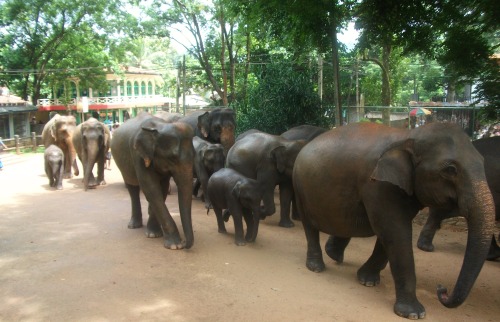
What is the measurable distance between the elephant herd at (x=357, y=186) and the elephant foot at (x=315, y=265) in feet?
0.04

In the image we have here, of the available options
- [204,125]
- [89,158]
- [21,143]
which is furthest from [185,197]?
[21,143]

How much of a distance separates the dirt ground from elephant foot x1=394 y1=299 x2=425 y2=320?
75mm

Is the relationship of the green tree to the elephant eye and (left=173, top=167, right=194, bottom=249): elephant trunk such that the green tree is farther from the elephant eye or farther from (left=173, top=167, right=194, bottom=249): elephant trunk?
the elephant eye

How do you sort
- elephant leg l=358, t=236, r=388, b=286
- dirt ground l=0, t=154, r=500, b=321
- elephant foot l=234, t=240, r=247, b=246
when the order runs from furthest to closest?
elephant foot l=234, t=240, r=247, b=246, elephant leg l=358, t=236, r=388, b=286, dirt ground l=0, t=154, r=500, b=321

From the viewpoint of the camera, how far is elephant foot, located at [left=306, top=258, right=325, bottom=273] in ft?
19.5

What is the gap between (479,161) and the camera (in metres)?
4.15

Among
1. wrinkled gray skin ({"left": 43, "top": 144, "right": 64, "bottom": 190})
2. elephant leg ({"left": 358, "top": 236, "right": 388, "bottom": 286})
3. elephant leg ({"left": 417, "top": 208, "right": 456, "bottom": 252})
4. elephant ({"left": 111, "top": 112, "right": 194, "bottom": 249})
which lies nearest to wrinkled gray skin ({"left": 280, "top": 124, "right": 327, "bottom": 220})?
elephant leg ({"left": 417, "top": 208, "right": 456, "bottom": 252})

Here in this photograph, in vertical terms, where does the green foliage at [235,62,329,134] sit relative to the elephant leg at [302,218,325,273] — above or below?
above

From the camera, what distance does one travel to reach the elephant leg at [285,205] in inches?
328

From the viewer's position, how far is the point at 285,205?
841cm

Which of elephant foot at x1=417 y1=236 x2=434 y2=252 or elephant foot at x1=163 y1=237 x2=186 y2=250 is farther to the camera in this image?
elephant foot at x1=417 y1=236 x2=434 y2=252

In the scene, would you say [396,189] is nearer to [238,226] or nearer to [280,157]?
[238,226]

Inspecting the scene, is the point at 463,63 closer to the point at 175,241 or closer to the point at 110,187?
the point at 175,241

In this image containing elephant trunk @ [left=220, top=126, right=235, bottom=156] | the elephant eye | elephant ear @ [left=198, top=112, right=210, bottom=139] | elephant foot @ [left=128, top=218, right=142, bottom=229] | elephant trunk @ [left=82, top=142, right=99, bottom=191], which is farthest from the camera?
elephant trunk @ [left=82, top=142, right=99, bottom=191]
